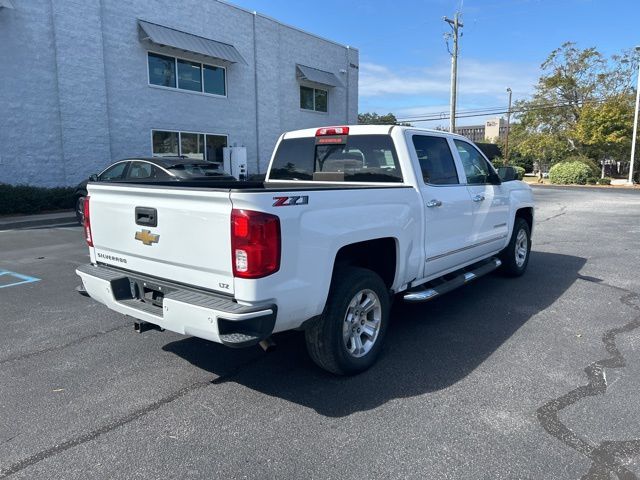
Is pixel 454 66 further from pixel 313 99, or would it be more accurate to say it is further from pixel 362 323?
→ pixel 362 323

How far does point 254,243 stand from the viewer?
2.87 meters

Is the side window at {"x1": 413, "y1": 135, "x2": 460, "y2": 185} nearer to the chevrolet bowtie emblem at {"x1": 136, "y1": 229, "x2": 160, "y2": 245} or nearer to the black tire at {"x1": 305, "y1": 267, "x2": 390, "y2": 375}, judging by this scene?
the black tire at {"x1": 305, "y1": 267, "x2": 390, "y2": 375}

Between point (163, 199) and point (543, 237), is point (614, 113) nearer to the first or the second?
point (543, 237)

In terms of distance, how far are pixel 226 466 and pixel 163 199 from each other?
1.76 m

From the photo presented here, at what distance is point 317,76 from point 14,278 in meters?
18.6

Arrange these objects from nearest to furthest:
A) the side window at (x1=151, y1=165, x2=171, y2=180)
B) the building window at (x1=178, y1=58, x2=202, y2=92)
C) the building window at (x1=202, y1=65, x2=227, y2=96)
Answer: the side window at (x1=151, y1=165, x2=171, y2=180)
the building window at (x1=178, y1=58, x2=202, y2=92)
the building window at (x1=202, y1=65, x2=227, y2=96)

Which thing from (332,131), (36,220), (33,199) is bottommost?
(36,220)

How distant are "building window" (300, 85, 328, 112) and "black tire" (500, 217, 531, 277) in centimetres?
1801

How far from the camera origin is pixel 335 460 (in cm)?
273

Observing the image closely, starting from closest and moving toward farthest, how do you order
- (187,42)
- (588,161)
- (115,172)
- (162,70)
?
1. (115,172)
2. (187,42)
3. (162,70)
4. (588,161)

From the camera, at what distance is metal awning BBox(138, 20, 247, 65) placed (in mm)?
16000

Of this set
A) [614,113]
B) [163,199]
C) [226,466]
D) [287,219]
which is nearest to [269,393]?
[226,466]

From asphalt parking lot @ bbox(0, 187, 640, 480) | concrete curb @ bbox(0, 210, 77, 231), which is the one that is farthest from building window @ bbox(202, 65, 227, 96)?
asphalt parking lot @ bbox(0, 187, 640, 480)

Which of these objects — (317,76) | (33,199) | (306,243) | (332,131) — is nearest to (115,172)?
(33,199)
